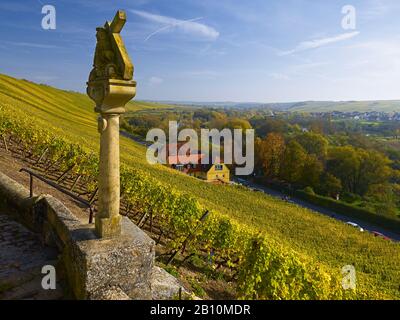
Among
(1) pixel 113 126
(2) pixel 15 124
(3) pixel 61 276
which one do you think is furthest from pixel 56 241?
(2) pixel 15 124

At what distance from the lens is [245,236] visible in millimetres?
12703

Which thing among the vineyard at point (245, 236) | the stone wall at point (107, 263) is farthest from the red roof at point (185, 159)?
the stone wall at point (107, 263)

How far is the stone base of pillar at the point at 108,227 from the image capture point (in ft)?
15.6

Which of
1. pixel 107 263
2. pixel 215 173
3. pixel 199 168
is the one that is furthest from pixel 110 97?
pixel 199 168

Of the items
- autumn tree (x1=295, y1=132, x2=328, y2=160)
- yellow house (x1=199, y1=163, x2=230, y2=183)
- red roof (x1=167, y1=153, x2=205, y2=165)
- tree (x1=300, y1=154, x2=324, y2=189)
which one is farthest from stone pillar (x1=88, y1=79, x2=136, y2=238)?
autumn tree (x1=295, y1=132, x2=328, y2=160)

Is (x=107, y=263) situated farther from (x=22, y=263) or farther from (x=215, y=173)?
(x=215, y=173)

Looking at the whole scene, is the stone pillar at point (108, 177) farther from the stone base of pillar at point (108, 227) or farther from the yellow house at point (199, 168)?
the yellow house at point (199, 168)

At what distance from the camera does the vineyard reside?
31.7 feet

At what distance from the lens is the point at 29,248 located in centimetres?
639

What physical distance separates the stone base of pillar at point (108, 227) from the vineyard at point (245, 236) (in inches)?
200

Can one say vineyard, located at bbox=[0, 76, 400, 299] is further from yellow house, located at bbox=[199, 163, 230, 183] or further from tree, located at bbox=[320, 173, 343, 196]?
yellow house, located at bbox=[199, 163, 230, 183]
